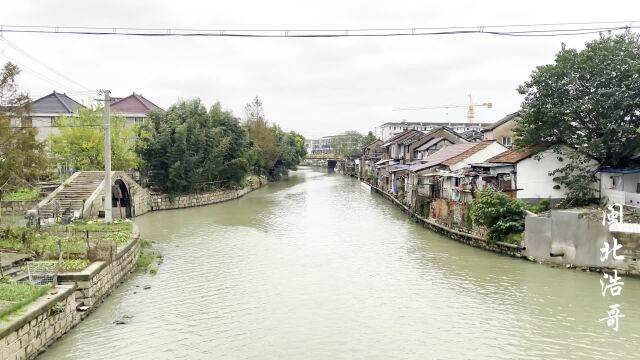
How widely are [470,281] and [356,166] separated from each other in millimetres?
74221

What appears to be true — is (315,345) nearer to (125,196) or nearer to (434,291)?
(434,291)

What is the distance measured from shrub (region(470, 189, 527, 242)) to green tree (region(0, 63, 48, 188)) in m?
19.4

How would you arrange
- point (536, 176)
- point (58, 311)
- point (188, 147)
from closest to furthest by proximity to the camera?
point (58, 311) < point (536, 176) < point (188, 147)

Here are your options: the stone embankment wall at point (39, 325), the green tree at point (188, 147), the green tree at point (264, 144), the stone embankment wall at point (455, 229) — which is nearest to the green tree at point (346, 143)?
the green tree at point (264, 144)

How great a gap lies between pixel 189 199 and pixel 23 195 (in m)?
12.7

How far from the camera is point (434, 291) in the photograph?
16.0 m

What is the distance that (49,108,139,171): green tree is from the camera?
112 ft

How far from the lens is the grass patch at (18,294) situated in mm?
9661

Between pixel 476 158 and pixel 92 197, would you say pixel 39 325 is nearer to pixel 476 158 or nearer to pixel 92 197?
pixel 92 197

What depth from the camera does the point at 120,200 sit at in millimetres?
32469

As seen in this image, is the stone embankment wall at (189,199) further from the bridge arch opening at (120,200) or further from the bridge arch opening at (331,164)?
the bridge arch opening at (331,164)

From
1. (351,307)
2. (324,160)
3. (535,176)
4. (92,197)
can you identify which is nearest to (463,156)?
(535,176)

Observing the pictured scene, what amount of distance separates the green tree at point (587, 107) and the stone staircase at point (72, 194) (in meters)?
23.2
